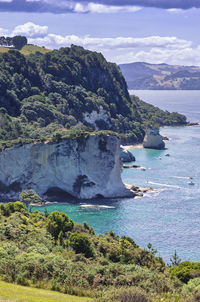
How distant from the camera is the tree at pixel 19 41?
481 feet

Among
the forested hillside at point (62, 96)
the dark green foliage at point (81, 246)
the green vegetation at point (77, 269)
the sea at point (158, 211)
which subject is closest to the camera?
the green vegetation at point (77, 269)

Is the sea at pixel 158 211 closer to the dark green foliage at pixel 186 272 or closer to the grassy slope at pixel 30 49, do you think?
the dark green foliage at pixel 186 272

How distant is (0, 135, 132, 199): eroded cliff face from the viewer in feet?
203

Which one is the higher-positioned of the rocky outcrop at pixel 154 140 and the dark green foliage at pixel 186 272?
the rocky outcrop at pixel 154 140

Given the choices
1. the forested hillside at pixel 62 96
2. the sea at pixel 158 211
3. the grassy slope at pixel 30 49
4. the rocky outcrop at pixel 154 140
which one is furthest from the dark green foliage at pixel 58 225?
the grassy slope at pixel 30 49

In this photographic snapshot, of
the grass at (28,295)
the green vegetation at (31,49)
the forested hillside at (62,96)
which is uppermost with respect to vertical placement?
the green vegetation at (31,49)

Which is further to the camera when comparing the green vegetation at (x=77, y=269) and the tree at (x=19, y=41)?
the tree at (x=19, y=41)

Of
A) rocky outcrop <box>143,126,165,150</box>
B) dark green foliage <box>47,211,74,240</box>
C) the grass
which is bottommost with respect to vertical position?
dark green foliage <box>47,211,74,240</box>

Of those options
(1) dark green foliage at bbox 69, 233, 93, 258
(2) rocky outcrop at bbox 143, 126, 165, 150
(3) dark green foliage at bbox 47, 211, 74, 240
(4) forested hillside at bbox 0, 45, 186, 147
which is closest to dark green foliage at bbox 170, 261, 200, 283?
(1) dark green foliage at bbox 69, 233, 93, 258

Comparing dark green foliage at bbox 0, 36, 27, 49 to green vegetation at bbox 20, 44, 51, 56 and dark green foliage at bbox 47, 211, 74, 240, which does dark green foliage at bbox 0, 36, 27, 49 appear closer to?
green vegetation at bbox 20, 44, 51, 56

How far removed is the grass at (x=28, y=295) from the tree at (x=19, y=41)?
450 ft

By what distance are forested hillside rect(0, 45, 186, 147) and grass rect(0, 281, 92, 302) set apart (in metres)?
53.4

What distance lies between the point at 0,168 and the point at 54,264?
43752 mm

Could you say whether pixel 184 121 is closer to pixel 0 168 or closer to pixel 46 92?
pixel 46 92
